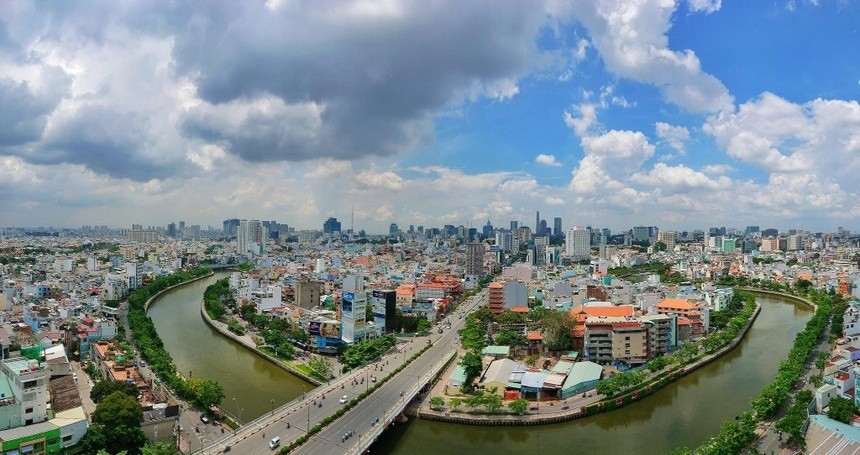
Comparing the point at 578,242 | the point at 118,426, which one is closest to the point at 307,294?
the point at 118,426

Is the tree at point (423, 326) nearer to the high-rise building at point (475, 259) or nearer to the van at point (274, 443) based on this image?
the van at point (274, 443)

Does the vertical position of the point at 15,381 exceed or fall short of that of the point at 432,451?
it exceeds it

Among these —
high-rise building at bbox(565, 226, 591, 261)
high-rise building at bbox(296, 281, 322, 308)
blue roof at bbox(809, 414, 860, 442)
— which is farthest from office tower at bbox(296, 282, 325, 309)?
high-rise building at bbox(565, 226, 591, 261)

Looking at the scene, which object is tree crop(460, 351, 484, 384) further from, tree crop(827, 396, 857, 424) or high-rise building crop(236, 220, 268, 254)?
high-rise building crop(236, 220, 268, 254)

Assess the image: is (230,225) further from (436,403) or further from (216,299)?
(436,403)

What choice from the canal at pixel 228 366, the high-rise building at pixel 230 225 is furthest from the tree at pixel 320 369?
the high-rise building at pixel 230 225

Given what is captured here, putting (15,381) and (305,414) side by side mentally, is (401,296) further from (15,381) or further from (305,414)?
(15,381)

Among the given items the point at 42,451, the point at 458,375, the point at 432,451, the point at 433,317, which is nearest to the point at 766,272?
the point at 433,317
